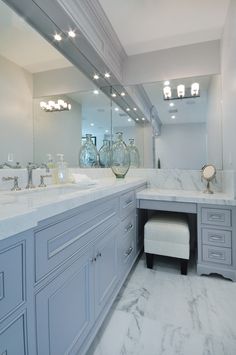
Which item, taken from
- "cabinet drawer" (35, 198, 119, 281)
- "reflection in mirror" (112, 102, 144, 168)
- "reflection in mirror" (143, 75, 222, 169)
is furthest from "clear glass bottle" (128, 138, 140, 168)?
"cabinet drawer" (35, 198, 119, 281)

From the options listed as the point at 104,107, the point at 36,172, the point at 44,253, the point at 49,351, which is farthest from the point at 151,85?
the point at 49,351

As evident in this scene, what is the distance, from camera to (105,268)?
4.39 ft

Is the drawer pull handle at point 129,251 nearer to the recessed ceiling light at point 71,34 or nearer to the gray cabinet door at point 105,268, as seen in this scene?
the gray cabinet door at point 105,268

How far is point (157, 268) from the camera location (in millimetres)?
2166

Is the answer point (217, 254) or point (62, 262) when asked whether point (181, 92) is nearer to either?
point (217, 254)

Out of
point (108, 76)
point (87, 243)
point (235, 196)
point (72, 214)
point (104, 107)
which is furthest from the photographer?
point (104, 107)

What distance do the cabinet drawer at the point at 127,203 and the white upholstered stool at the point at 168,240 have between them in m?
0.31

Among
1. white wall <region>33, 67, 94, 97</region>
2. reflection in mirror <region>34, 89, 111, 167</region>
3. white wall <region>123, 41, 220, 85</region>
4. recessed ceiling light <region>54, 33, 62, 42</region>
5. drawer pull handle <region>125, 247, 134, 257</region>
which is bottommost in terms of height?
drawer pull handle <region>125, 247, 134, 257</region>

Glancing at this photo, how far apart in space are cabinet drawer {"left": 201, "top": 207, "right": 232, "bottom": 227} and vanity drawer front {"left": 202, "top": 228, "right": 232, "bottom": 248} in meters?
0.07

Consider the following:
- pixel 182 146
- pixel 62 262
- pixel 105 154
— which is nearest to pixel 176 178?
pixel 182 146

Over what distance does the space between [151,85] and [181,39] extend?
58 cm

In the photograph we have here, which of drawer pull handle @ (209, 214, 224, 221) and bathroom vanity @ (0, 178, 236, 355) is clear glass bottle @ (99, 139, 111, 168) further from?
drawer pull handle @ (209, 214, 224, 221)

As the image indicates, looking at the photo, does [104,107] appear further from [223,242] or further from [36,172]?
[223,242]

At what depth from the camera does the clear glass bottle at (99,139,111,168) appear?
2.81m
